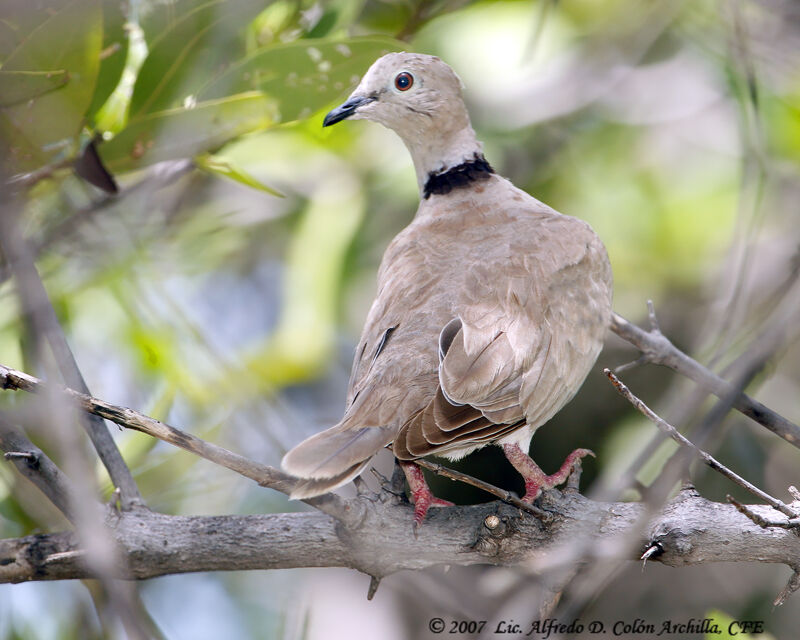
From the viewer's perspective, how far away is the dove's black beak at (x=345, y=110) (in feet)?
11.1

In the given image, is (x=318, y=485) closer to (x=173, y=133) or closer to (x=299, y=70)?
(x=173, y=133)

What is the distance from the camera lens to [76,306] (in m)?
3.59

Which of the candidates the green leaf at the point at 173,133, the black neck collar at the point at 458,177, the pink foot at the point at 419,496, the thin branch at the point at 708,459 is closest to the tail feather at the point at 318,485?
the pink foot at the point at 419,496

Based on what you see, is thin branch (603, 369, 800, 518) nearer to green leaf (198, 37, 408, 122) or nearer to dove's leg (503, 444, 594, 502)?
dove's leg (503, 444, 594, 502)

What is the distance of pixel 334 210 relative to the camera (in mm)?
4203

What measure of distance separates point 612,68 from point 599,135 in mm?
366

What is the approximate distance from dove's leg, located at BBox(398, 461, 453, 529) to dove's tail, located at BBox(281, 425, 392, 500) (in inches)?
7.0

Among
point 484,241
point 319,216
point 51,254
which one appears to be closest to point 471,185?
point 484,241

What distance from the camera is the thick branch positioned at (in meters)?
2.23

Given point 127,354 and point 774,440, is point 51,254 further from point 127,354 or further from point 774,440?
point 774,440

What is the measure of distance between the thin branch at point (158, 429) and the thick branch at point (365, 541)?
40cm

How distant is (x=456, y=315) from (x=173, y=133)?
98 cm

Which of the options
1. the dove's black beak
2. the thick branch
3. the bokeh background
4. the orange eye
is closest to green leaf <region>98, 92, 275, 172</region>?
the bokeh background

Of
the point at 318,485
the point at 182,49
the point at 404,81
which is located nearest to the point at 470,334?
the point at 318,485
